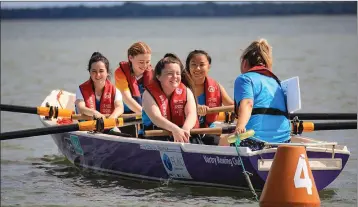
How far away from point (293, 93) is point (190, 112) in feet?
3.63

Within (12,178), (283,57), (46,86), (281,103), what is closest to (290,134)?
(281,103)

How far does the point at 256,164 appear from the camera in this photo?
8719 mm

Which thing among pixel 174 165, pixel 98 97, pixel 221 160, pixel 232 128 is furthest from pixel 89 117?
pixel 221 160

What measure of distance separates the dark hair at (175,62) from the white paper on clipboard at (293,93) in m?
1.05

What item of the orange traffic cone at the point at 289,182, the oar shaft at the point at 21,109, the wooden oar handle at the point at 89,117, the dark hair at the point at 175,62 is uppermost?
the dark hair at the point at 175,62

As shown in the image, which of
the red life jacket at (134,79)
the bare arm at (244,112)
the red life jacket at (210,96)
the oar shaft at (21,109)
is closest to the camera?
the bare arm at (244,112)

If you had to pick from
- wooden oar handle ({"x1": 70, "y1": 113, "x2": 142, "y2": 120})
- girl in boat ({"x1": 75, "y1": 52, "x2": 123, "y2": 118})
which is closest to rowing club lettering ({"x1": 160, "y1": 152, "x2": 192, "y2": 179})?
wooden oar handle ({"x1": 70, "y1": 113, "x2": 142, "y2": 120})

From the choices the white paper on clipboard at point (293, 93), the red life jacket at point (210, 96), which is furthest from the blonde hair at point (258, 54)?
the red life jacket at point (210, 96)

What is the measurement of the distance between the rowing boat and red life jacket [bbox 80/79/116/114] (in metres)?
0.42

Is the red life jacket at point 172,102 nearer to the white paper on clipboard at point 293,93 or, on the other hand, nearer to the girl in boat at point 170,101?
the girl in boat at point 170,101

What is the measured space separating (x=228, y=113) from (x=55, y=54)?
27.5 meters

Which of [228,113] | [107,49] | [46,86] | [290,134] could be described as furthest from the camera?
[107,49]

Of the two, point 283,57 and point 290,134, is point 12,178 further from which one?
point 283,57

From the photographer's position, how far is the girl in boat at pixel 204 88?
404 inches
